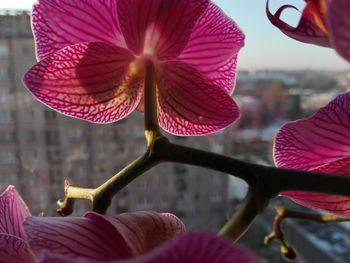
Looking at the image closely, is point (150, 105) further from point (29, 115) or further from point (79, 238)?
point (29, 115)

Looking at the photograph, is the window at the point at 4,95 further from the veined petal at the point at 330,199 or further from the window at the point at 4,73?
the veined petal at the point at 330,199

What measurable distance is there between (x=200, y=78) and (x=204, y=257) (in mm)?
153

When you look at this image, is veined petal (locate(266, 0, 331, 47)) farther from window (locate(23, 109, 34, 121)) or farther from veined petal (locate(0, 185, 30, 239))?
window (locate(23, 109, 34, 121))

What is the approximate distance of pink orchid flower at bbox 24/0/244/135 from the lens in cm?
28

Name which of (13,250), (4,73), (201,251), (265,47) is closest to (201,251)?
(201,251)

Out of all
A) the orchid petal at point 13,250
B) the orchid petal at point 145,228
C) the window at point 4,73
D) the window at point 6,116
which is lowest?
the window at point 6,116

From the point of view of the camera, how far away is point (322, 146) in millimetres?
294

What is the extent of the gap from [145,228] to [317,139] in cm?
12

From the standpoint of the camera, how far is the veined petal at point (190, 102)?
0.94 ft

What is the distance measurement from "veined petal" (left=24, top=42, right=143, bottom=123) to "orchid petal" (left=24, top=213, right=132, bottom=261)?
88mm

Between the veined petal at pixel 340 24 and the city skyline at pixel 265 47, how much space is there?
593mm

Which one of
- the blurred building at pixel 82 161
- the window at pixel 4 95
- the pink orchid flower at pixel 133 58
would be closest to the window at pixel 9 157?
the blurred building at pixel 82 161

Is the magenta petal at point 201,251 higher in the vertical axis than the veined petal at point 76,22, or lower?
lower

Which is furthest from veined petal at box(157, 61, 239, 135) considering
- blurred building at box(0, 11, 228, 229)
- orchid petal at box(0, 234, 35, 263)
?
blurred building at box(0, 11, 228, 229)
